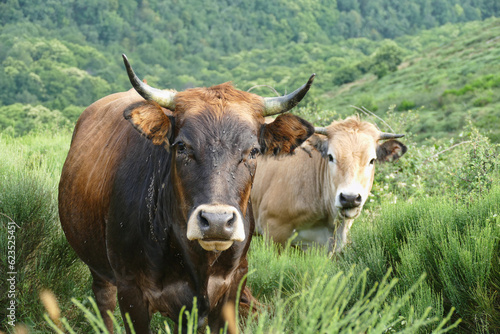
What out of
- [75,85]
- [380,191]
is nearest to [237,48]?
[75,85]

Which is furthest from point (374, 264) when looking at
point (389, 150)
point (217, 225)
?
point (389, 150)

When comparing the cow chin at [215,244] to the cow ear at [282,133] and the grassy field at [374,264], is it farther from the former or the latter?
the cow ear at [282,133]

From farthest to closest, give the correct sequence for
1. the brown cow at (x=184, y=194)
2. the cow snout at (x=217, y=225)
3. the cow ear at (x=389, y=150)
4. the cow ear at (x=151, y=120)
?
the cow ear at (x=389, y=150) → the cow ear at (x=151, y=120) → the brown cow at (x=184, y=194) → the cow snout at (x=217, y=225)

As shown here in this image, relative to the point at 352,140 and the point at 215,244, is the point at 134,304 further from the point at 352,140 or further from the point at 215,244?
the point at 352,140

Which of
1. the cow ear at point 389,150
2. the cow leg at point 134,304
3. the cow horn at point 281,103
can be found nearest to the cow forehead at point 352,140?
the cow ear at point 389,150

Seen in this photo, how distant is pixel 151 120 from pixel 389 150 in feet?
14.0

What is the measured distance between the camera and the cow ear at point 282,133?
386cm

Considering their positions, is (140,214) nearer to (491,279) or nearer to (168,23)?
(491,279)

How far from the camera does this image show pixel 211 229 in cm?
295

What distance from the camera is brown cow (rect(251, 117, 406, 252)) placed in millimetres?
6387

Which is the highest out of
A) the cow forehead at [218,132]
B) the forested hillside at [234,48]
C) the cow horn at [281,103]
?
the cow horn at [281,103]

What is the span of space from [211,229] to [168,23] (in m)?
113

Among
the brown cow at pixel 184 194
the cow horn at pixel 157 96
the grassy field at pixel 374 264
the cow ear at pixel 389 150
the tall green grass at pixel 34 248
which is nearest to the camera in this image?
the brown cow at pixel 184 194

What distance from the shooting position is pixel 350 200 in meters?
6.04
